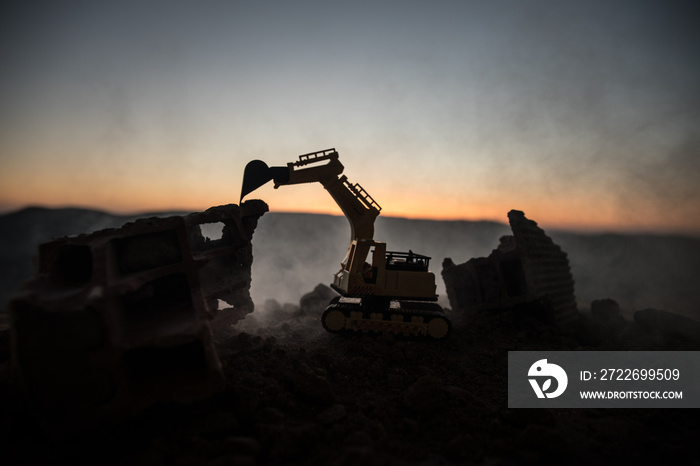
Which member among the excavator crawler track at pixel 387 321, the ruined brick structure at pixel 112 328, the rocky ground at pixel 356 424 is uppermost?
the ruined brick structure at pixel 112 328

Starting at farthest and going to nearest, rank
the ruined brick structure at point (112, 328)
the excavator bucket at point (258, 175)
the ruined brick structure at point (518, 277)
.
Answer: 1. the ruined brick structure at point (518, 277)
2. the excavator bucket at point (258, 175)
3. the ruined brick structure at point (112, 328)

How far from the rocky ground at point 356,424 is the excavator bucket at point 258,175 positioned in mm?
4228

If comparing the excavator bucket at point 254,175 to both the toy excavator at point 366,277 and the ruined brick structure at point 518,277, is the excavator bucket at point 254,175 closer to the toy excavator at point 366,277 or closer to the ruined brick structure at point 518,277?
the toy excavator at point 366,277

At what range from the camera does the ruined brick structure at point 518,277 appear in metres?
9.20

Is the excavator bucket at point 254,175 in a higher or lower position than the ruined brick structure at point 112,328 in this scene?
higher

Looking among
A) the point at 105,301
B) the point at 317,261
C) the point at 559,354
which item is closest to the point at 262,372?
the point at 105,301

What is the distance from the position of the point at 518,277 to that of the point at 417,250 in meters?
28.3

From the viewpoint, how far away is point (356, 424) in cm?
448

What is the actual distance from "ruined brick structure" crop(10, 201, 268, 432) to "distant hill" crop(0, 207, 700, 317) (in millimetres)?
1555

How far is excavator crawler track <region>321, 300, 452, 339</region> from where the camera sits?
7996mm

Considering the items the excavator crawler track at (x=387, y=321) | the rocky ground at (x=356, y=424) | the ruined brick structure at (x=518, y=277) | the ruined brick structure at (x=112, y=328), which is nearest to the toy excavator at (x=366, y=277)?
the excavator crawler track at (x=387, y=321)

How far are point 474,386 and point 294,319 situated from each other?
264 inches

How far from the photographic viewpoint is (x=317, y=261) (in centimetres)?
3478

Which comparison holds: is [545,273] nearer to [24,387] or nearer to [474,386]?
[474,386]
